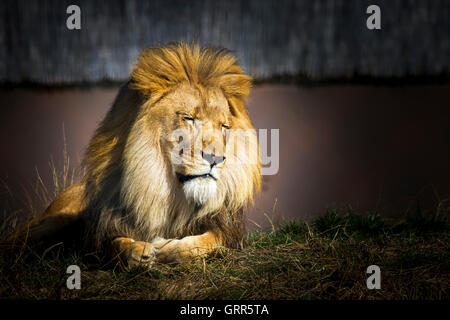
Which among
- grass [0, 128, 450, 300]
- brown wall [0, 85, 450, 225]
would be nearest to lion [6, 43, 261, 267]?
grass [0, 128, 450, 300]

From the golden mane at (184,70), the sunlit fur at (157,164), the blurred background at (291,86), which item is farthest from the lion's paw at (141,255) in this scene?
the blurred background at (291,86)

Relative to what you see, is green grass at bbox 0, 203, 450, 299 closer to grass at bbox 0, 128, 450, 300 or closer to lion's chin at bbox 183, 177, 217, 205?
grass at bbox 0, 128, 450, 300

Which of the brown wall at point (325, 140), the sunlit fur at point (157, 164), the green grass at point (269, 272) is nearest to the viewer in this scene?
the green grass at point (269, 272)

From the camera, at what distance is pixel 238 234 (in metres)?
2.53

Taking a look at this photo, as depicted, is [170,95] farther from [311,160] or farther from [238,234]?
[311,160]

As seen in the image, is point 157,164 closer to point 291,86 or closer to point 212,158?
point 212,158

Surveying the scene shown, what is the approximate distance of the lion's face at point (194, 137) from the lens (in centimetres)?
217

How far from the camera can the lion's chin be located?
2.19 m

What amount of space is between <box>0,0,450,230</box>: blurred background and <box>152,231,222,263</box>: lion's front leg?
0.61 m

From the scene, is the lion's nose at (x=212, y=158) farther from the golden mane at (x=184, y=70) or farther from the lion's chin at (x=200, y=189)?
the golden mane at (x=184, y=70)

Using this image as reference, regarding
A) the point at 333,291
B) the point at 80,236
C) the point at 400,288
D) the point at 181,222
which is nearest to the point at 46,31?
the point at 80,236

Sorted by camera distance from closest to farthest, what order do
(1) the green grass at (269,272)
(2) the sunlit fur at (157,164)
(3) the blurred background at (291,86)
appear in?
(1) the green grass at (269,272), (2) the sunlit fur at (157,164), (3) the blurred background at (291,86)

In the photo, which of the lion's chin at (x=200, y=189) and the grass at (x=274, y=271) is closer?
the grass at (x=274, y=271)

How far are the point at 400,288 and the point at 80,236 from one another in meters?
1.52
